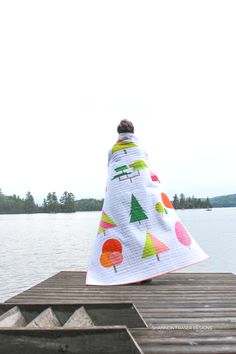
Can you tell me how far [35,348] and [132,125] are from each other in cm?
374

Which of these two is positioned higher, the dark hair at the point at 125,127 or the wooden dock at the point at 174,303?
the dark hair at the point at 125,127

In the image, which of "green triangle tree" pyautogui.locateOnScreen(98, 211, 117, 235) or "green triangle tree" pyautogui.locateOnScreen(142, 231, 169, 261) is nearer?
"green triangle tree" pyautogui.locateOnScreen(142, 231, 169, 261)

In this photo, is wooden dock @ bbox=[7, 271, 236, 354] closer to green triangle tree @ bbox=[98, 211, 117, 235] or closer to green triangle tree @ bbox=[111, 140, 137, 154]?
green triangle tree @ bbox=[98, 211, 117, 235]

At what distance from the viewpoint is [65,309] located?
10.4 feet

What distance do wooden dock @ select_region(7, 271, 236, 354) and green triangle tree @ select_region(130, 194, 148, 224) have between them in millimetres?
773

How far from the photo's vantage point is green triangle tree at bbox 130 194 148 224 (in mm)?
5320

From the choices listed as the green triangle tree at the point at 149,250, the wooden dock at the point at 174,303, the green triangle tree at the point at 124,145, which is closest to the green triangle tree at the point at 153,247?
the green triangle tree at the point at 149,250

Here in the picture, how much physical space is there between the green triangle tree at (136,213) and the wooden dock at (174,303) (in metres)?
0.77

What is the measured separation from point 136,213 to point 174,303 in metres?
1.36

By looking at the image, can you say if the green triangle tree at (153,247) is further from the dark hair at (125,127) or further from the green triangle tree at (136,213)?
the dark hair at (125,127)

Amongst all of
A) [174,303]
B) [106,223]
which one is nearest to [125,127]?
[106,223]

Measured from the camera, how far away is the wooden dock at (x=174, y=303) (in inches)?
114

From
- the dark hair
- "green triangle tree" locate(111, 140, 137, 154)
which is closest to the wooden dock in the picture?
"green triangle tree" locate(111, 140, 137, 154)

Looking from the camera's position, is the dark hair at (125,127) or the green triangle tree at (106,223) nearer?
the green triangle tree at (106,223)
